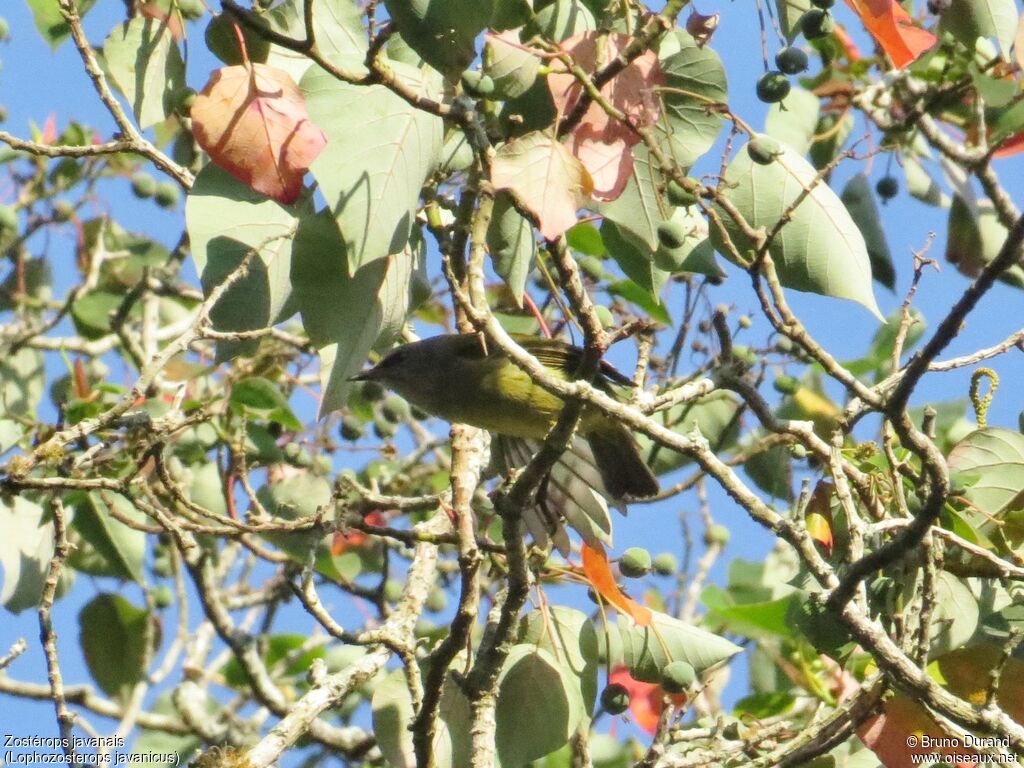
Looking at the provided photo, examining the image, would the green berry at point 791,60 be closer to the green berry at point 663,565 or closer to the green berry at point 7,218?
the green berry at point 663,565

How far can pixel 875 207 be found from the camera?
421cm

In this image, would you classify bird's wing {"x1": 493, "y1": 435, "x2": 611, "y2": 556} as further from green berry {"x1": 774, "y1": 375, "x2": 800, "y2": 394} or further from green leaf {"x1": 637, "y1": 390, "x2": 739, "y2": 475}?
Answer: green berry {"x1": 774, "y1": 375, "x2": 800, "y2": 394}

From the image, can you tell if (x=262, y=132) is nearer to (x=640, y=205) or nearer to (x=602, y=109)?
(x=602, y=109)

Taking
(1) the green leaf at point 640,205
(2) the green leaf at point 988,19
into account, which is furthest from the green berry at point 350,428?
(2) the green leaf at point 988,19

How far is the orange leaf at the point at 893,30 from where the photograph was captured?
262 cm

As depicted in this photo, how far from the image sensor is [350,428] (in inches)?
206

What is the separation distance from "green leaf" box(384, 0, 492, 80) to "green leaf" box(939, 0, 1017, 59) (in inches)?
47.7

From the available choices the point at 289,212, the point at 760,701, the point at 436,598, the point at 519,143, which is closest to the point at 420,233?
the point at 289,212

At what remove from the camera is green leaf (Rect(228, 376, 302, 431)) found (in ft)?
13.2

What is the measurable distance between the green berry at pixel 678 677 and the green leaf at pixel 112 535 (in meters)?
1.78

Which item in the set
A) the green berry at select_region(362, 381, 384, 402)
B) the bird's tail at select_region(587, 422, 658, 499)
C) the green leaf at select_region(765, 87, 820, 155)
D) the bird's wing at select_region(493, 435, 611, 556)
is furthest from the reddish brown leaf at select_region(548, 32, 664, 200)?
the green berry at select_region(362, 381, 384, 402)

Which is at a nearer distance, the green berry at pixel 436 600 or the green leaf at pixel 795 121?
the green leaf at pixel 795 121

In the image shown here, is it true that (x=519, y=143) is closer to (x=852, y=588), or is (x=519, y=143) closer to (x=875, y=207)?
(x=852, y=588)

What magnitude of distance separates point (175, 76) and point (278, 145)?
23.1 inches
